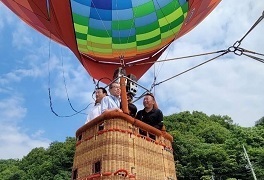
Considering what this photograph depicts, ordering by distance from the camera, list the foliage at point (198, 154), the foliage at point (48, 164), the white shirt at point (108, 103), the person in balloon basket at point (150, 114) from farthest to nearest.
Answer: the foliage at point (48, 164), the foliage at point (198, 154), the person in balloon basket at point (150, 114), the white shirt at point (108, 103)

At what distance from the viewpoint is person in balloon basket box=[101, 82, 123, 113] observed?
Answer: 2692mm

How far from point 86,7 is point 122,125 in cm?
337

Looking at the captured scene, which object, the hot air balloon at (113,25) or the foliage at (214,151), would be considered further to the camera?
the foliage at (214,151)

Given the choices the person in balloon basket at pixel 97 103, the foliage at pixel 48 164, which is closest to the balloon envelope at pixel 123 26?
the person in balloon basket at pixel 97 103

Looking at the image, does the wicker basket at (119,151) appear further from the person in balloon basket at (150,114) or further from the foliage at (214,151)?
the foliage at (214,151)

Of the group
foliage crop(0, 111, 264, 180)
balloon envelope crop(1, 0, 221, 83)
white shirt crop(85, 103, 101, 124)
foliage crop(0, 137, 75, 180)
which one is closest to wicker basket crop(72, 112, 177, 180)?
white shirt crop(85, 103, 101, 124)

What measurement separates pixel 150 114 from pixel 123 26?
2.92 metres

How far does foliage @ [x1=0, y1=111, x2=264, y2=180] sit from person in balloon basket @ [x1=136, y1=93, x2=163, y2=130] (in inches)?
922

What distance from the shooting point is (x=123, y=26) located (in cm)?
551

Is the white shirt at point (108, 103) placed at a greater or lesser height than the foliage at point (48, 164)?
lesser

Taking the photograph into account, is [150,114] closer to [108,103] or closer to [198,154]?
[108,103]

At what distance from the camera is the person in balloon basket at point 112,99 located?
269cm

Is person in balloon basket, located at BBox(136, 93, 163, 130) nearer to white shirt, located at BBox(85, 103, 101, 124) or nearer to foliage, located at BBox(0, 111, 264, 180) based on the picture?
white shirt, located at BBox(85, 103, 101, 124)

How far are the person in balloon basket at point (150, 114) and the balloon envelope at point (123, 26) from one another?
2362 mm
